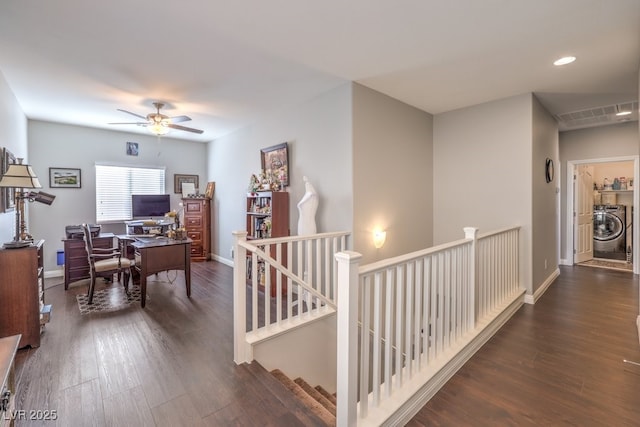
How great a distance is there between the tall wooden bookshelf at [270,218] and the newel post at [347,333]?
2.53 meters

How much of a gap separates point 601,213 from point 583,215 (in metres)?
1.01

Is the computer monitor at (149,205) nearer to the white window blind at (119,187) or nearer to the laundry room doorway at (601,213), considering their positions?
the white window blind at (119,187)

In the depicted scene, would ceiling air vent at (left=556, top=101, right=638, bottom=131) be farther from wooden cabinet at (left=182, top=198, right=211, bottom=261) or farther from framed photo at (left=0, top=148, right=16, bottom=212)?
framed photo at (left=0, top=148, right=16, bottom=212)

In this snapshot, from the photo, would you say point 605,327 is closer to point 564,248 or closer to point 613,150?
point 564,248

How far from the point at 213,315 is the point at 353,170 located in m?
2.31

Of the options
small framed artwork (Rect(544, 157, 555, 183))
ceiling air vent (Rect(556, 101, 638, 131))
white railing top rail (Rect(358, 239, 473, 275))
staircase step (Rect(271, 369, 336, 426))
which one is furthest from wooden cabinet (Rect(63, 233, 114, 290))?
ceiling air vent (Rect(556, 101, 638, 131))

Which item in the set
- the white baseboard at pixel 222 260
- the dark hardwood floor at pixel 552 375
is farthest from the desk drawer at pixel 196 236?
the dark hardwood floor at pixel 552 375

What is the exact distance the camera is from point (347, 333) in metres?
1.55

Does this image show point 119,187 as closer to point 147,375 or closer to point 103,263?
point 103,263

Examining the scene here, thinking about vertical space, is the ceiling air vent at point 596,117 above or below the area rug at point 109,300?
above

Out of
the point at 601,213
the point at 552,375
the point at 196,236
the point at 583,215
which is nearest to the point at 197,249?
the point at 196,236

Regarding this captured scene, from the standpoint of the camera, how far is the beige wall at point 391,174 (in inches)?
140

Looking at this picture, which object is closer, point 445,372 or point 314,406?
point 314,406

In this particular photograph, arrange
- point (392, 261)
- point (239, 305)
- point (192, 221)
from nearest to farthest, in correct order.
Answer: point (392, 261), point (239, 305), point (192, 221)
